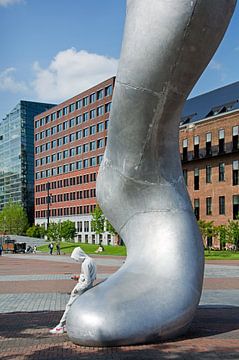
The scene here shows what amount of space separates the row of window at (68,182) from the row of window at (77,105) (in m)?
12.4

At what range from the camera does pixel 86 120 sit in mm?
90562

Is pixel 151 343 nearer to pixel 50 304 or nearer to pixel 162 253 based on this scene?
pixel 162 253

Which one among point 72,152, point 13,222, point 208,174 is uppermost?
point 72,152

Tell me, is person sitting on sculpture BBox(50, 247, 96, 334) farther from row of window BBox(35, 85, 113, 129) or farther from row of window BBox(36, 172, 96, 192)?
row of window BBox(36, 172, 96, 192)

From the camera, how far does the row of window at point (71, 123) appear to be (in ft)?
284

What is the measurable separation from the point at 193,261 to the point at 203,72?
3.32m

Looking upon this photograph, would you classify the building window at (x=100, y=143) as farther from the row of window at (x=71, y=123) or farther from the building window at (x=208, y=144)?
the building window at (x=208, y=144)

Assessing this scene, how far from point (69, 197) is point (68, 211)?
8.75 feet

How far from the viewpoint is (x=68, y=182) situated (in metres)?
97.8

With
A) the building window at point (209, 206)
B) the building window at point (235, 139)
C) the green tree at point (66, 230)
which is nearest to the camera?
the building window at point (235, 139)

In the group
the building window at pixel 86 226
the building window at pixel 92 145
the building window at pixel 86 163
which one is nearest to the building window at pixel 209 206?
the building window at pixel 92 145

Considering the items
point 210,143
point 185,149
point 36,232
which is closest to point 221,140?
point 210,143

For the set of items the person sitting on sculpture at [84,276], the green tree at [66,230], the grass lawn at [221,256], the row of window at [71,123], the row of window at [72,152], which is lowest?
the grass lawn at [221,256]

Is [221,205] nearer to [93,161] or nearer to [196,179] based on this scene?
[196,179]
